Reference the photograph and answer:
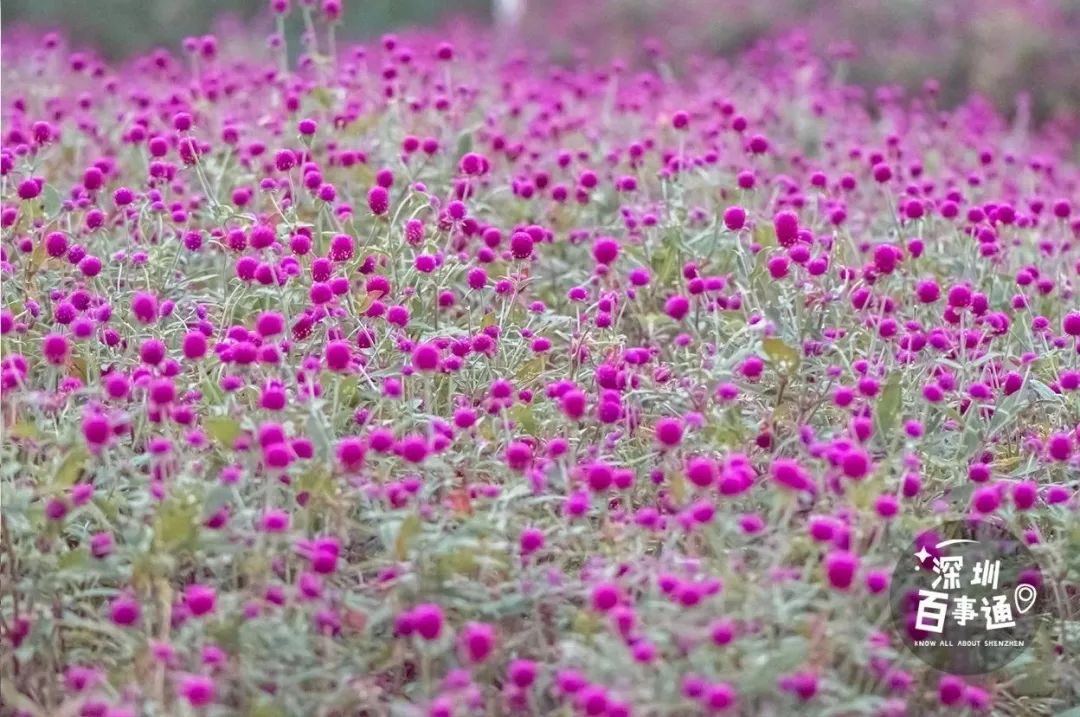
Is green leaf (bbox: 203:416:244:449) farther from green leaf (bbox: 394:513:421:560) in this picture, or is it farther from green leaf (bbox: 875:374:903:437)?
green leaf (bbox: 875:374:903:437)

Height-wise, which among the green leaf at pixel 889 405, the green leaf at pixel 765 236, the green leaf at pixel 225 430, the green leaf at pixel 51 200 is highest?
the green leaf at pixel 765 236

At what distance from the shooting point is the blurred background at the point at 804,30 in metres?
9.41

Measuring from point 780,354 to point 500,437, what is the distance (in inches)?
22.6

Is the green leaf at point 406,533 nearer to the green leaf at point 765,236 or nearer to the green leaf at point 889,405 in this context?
the green leaf at point 889,405

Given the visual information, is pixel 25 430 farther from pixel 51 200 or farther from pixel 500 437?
pixel 51 200

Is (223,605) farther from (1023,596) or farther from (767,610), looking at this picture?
(1023,596)

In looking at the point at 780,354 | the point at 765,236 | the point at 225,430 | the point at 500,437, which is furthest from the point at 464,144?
the point at 225,430

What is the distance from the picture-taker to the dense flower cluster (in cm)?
234

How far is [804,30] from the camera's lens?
966 cm

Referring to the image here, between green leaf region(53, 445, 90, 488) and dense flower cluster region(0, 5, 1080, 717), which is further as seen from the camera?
green leaf region(53, 445, 90, 488)

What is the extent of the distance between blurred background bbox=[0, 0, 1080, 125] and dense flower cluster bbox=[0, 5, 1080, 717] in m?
4.02
